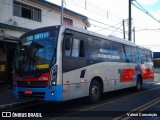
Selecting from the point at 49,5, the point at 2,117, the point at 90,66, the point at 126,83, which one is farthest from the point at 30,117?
the point at 49,5

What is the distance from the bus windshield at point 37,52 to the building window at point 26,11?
905 centimetres

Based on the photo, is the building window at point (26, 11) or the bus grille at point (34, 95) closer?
the bus grille at point (34, 95)

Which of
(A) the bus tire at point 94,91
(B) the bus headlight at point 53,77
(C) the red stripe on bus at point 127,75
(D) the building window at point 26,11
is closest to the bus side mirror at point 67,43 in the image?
(B) the bus headlight at point 53,77

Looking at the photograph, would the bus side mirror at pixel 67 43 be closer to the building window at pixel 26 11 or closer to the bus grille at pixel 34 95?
the bus grille at pixel 34 95

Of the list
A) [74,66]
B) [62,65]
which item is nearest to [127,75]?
[74,66]

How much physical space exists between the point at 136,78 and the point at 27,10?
9570 mm

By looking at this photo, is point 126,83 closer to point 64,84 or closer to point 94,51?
point 94,51

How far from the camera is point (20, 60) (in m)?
10.8

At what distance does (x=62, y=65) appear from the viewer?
10023 mm

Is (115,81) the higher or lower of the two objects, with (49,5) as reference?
lower

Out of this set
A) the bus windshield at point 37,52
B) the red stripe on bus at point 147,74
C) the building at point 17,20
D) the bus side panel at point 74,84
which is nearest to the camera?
the bus windshield at point 37,52

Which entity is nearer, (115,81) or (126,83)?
(115,81)

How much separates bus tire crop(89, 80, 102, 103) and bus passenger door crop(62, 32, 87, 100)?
598mm

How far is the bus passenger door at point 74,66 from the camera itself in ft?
33.6
